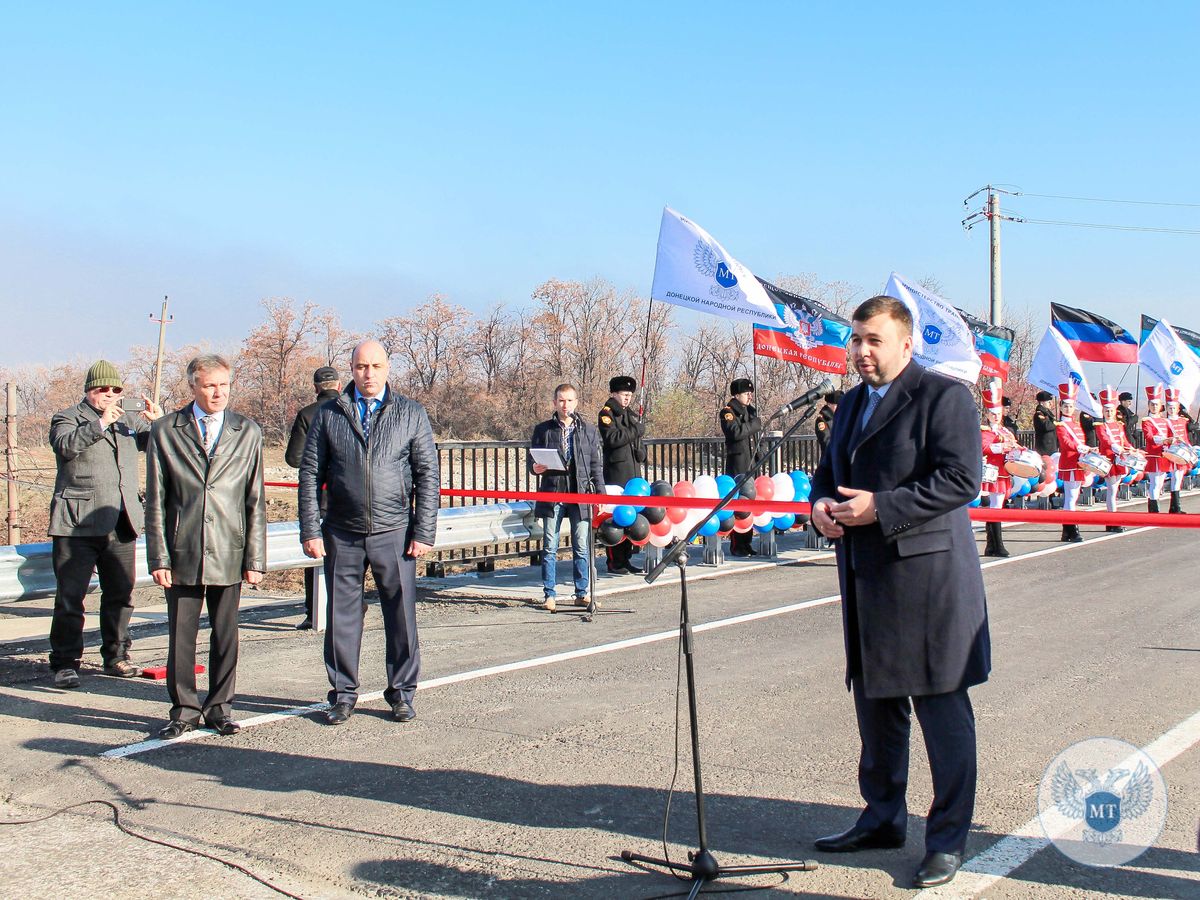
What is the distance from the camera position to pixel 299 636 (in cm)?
857

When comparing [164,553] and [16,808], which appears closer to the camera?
[16,808]

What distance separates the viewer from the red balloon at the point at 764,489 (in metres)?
12.3

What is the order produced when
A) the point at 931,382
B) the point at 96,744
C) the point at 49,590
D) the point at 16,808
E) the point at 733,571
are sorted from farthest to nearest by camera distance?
the point at 733,571 < the point at 49,590 < the point at 96,744 < the point at 16,808 < the point at 931,382

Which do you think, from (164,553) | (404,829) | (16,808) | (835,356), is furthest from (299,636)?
(835,356)

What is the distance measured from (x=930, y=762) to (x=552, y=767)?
1915mm

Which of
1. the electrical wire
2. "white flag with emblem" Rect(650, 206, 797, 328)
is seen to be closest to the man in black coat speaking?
the electrical wire

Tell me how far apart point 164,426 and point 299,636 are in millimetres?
3122

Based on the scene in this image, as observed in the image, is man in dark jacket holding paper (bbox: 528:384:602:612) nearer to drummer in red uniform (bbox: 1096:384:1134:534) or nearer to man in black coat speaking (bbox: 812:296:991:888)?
man in black coat speaking (bbox: 812:296:991:888)

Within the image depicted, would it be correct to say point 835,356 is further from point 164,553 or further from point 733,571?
point 164,553

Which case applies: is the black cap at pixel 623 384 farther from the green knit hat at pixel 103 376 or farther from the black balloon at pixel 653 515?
the green knit hat at pixel 103 376

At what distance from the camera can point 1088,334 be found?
20.2 metres

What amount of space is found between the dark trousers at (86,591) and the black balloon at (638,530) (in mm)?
4311

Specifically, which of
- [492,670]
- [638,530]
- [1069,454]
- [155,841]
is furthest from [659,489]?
[1069,454]

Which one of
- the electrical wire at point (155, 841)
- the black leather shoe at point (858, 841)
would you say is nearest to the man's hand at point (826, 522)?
the black leather shoe at point (858, 841)
